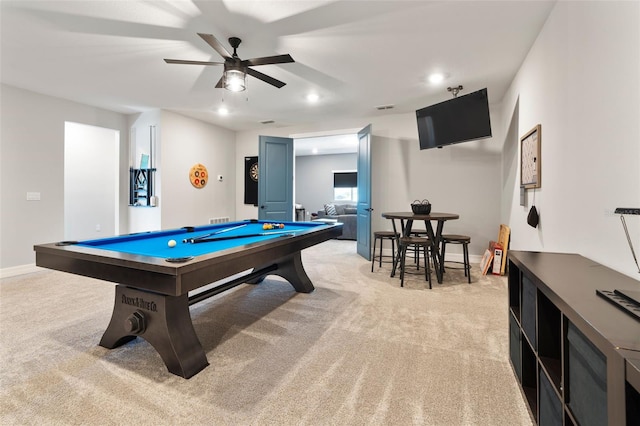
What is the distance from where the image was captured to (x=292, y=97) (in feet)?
14.5

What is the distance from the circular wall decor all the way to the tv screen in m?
4.10

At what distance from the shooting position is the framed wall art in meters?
2.59

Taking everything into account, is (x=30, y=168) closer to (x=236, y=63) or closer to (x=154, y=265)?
(x=236, y=63)

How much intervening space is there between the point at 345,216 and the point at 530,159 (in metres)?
4.87

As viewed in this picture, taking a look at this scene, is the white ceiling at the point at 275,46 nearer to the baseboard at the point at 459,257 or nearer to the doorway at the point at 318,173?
the baseboard at the point at 459,257

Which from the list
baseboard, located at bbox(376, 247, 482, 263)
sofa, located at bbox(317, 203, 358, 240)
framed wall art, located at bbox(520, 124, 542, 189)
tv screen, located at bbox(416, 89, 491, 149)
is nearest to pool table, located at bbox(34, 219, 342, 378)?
framed wall art, located at bbox(520, 124, 542, 189)

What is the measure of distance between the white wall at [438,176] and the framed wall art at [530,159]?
5.12ft

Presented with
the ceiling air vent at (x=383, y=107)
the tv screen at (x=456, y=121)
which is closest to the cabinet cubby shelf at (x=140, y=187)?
the ceiling air vent at (x=383, y=107)

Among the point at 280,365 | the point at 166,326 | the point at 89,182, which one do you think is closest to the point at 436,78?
the point at 280,365

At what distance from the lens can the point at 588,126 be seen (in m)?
1.72

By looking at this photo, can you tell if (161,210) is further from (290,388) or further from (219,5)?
(290,388)

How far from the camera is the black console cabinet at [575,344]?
678mm

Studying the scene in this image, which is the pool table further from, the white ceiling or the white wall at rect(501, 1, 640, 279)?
the white ceiling

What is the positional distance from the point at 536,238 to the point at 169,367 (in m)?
3.08
